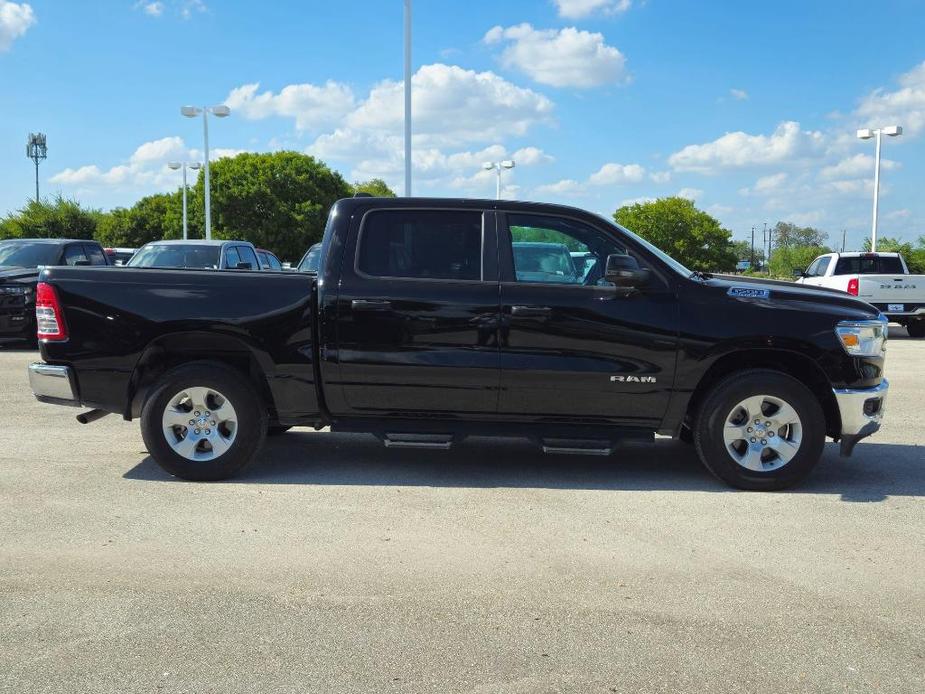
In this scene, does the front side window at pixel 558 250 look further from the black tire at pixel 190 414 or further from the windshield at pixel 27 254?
the windshield at pixel 27 254

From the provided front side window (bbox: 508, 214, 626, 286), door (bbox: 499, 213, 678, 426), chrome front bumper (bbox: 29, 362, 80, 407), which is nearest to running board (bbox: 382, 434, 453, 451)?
door (bbox: 499, 213, 678, 426)

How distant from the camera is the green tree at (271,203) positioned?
5762 cm

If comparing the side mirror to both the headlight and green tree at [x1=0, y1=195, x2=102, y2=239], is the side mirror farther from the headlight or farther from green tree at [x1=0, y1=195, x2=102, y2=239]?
green tree at [x1=0, y1=195, x2=102, y2=239]

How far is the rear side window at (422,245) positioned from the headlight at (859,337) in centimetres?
245

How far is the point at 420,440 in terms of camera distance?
592 cm

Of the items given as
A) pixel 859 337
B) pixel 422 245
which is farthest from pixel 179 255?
pixel 859 337

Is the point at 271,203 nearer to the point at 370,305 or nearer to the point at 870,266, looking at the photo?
the point at 870,266

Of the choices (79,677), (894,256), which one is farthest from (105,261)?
(894,256)

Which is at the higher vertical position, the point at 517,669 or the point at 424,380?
the point at 424,380

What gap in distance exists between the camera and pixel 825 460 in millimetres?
6824

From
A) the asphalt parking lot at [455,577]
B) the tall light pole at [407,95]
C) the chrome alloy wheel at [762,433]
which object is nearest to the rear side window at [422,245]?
the asphalt parking lot at [455,577]

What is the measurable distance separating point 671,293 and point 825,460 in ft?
7.21

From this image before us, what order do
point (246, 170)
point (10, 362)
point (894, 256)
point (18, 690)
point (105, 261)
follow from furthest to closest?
point (246, 170) → point (894, 256) → point (105, 261) → point (10, 362) → point (18, 690)

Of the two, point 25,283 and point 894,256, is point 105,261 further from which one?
point 894,256
